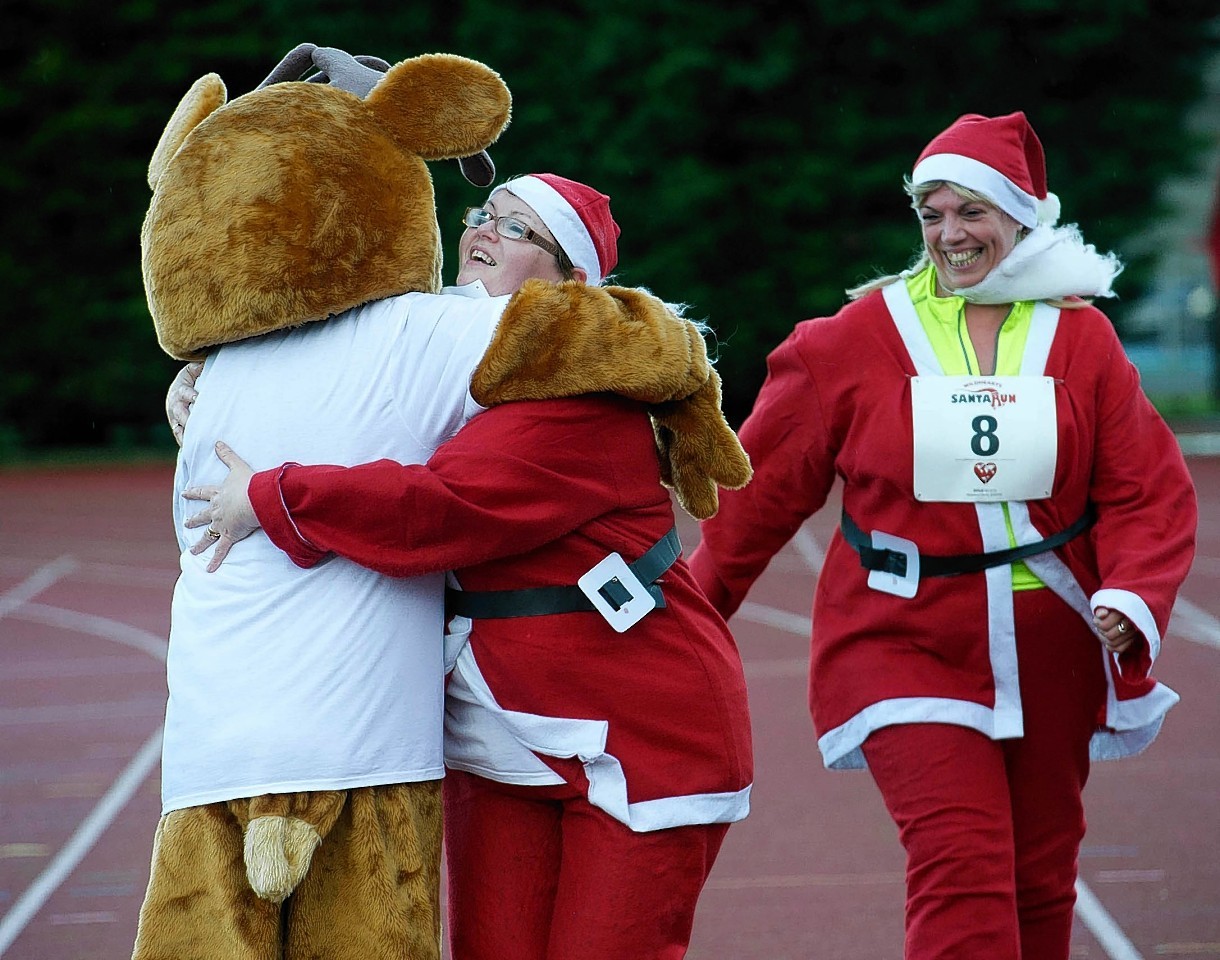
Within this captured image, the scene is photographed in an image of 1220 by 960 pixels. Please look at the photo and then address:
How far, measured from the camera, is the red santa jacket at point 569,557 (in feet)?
8.84

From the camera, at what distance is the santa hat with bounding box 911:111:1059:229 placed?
369 centimetres

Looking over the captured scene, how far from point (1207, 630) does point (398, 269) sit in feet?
25.3

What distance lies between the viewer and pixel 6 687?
8875 mm

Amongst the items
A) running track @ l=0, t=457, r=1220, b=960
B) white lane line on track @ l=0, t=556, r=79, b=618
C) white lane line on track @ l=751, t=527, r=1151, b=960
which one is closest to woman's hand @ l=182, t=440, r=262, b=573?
white lane line on track @ l=751, t=527, r=1151, b=960

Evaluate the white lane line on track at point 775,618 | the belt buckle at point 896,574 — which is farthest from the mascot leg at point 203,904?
the white lane line on track at point 775,618

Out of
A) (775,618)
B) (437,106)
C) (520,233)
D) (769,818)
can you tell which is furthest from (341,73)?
(775,618)

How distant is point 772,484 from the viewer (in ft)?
12.3

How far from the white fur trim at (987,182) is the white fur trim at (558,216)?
923 millimetres

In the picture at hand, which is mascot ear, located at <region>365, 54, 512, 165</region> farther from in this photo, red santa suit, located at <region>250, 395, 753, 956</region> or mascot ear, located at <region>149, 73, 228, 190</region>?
red santa suit, located at <region>250, 395, 753, 956</region>

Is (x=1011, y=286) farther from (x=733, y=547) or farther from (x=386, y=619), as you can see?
(x=386, y=619)

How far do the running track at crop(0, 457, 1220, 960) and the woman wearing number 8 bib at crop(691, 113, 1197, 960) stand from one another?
1349 mm

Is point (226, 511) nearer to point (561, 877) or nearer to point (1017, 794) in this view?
point (561, 877)

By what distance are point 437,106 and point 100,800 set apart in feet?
14.6

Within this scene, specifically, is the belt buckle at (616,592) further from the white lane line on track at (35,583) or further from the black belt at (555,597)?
the white lane line on track at (35,583)
